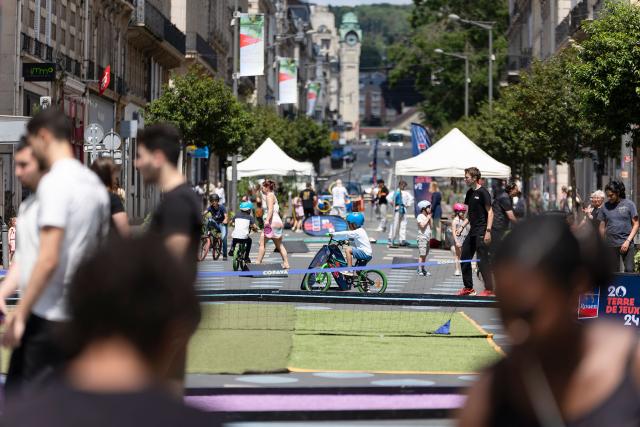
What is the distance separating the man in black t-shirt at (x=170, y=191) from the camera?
680 centimetres

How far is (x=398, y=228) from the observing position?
37781 millimetres

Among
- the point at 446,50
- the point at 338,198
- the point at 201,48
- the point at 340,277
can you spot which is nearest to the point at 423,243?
the point at 340,277

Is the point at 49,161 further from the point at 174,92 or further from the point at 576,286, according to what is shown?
the point at 174,92

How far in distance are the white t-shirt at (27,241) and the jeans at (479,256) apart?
44.2 ft

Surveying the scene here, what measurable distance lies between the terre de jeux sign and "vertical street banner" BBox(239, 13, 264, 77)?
15417mm

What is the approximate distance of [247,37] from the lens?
51.8 meters

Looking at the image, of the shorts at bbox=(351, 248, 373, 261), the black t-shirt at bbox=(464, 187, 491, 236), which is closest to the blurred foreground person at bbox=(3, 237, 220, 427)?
the black t-shirt at bbox=(464, 187, 491, 236)

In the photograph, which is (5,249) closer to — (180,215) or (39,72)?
(39,72)

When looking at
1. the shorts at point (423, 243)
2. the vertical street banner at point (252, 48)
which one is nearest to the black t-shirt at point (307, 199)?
the vertical street banner at point (252, 48)

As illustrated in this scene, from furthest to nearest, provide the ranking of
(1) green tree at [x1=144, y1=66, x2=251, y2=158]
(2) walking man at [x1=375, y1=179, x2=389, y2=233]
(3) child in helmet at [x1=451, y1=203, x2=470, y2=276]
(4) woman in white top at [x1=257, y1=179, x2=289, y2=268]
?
(1) green tree at [x1=144, y1=66, x2=251, y2=158] → (2) walking man at [x1=375, y1=179, x2=389, y2=233] → (4) woman in white top at [x1=257, y1=179, x2=289, y2=268] → (3) child in helmet at [x1=451, y1=203, x2=470, y2=276]

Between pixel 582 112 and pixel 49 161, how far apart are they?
25.7 meters

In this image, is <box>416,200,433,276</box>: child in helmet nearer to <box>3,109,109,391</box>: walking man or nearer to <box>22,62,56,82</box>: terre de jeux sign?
<box>22,62,56,82</box>: terre de jeux sign

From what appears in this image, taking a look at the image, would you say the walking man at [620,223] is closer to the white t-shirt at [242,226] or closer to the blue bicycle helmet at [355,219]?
the blue bicycle helmet at [355,219]

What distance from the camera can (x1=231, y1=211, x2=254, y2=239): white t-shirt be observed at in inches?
1028
